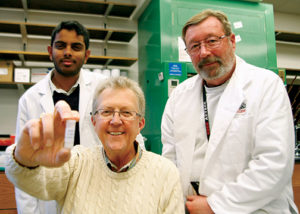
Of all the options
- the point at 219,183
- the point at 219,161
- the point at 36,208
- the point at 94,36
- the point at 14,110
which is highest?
the point at 94,36

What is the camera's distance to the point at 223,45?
1.33 meters

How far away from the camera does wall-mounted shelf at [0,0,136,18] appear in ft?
10.5

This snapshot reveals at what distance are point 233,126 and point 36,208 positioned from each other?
4.00 ft

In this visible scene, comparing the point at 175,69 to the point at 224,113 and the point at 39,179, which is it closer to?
the point at 224,113

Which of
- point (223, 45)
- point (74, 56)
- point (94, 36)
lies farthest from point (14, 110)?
point (223, 45)

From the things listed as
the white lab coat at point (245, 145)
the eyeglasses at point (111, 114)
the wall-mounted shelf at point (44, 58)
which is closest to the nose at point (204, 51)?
the white lab coat at point (245, 145)

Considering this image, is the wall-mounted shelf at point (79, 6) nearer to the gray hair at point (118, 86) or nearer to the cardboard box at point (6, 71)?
the cardboard box at point (6, 71)

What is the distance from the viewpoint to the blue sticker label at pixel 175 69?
260cm

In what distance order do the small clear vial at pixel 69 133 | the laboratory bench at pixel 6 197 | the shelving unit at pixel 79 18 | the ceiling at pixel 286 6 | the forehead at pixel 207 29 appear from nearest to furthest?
the small clear vial at pixel 69 133, the forehead at pixel 207 29, the laboratory bench at pixel 6 197, the shelving unit at pixel 79 18, the ceiling at pixel 286 6

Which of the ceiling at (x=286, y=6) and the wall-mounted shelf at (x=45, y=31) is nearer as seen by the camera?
the wall-mounted shelf at (x=45, y=31)

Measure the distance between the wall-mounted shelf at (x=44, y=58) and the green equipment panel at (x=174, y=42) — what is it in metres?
0.31

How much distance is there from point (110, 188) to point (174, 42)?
7.00 ft

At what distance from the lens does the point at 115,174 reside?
1.01 metres

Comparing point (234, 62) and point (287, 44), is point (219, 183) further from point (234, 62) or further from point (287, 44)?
point (287, 44)
